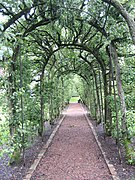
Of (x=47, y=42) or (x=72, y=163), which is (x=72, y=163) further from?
(x=47, y=42)

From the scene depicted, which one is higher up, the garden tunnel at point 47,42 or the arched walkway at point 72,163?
the garden tunnel at point 47,42

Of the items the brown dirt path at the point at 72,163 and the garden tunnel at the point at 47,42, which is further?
the brown dirt path at the point at 72,163

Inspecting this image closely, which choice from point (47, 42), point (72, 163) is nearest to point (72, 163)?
point (72, 163)

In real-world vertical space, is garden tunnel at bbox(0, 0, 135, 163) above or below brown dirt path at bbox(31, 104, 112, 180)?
above

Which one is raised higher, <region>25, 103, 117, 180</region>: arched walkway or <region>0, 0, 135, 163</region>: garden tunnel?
<region>0, 0, 135, 163</region>: garden tunnel

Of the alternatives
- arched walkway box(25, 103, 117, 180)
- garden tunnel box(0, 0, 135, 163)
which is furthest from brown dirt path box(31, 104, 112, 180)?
garden tunnel box(0, 0, 135, 163)

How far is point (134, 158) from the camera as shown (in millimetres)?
4688

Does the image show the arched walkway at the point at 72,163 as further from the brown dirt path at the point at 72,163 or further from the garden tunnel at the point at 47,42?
the garden tunnel at the point at 47,42

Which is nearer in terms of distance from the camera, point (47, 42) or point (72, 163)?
point (72, 163)

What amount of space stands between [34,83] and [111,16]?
3.41 m

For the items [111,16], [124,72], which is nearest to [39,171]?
[124,72]

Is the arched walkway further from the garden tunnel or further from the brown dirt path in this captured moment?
the garden tunnel

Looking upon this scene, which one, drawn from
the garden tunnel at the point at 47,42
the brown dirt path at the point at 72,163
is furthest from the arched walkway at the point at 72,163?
the garden tunnel at the point at 47,42

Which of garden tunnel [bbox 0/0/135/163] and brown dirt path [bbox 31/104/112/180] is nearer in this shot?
garden tunnel [bbox 0/0/135/163]
